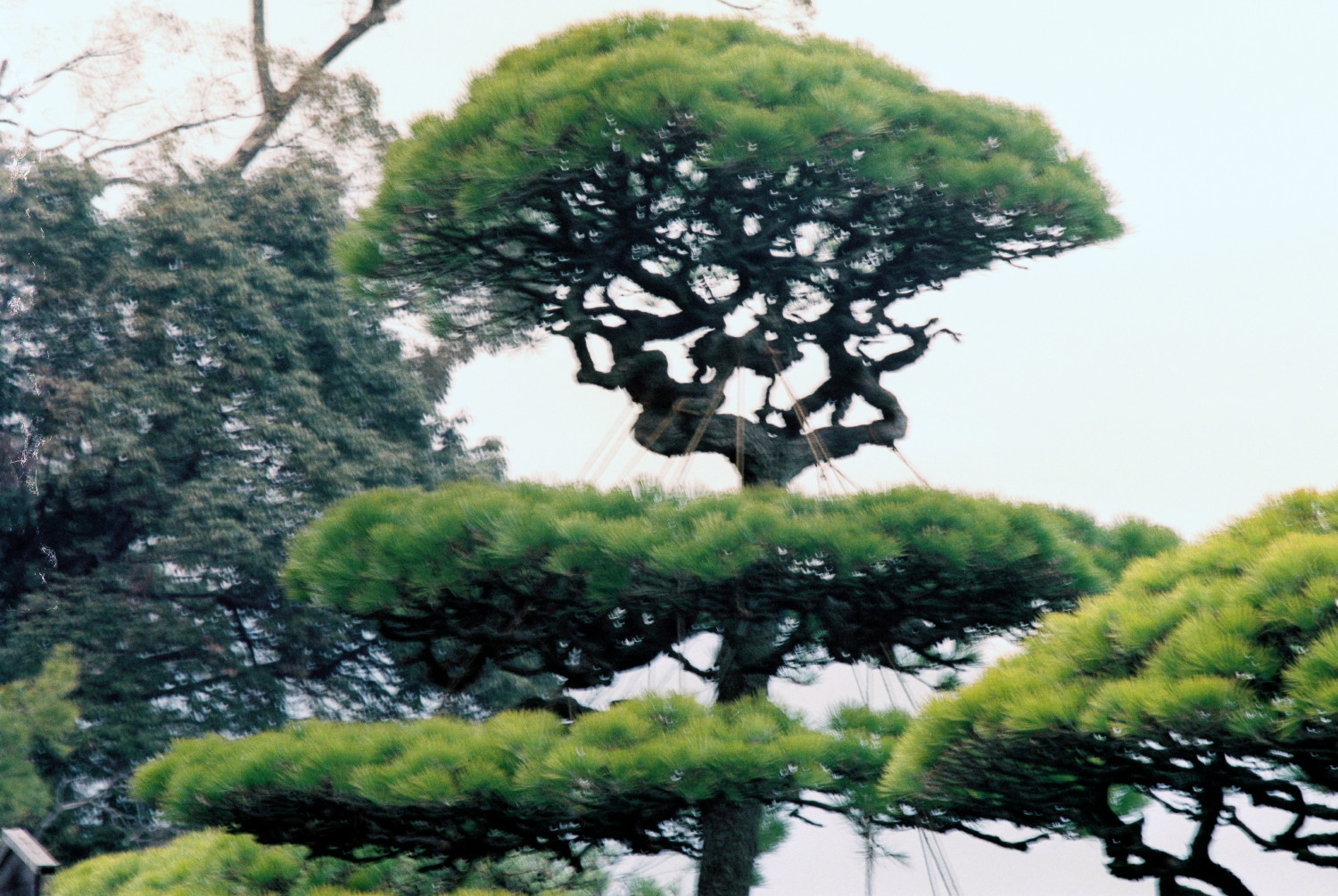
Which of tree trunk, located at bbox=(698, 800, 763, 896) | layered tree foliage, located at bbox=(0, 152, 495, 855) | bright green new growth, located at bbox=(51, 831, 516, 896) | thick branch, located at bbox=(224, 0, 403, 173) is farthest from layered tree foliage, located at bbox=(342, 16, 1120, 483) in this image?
thick branch, located at bbox=(224, 0, 403, 173)

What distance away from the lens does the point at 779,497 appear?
2.57 meters

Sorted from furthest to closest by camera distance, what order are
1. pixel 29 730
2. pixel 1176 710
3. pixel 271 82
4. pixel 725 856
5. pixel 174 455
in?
pixel 271 82 → pixel 174 455 → pixel 29 730 → pixel 725 856 → pixel 1176 710

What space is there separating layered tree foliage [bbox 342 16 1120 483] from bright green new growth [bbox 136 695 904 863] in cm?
83

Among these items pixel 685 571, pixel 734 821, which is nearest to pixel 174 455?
pixel 734 821

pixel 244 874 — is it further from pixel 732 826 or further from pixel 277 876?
pixel 732 826

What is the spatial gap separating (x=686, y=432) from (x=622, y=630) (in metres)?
0.51

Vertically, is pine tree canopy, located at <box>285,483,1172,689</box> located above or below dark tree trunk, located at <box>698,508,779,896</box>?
above

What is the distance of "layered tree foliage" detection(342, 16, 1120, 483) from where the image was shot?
2.62 m

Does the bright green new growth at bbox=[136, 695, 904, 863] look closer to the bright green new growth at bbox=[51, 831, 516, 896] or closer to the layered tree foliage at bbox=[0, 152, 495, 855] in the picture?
the bright green new growth at bbox=[51, 831, 516, 896]

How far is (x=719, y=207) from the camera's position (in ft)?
9.25

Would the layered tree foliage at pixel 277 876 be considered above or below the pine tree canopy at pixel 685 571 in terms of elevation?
below

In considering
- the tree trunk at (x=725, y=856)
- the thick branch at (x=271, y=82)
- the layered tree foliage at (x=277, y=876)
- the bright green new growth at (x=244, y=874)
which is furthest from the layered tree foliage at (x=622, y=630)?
the thick branch at (x=271, y=82)

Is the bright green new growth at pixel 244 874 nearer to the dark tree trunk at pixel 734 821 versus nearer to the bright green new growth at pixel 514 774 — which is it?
the bright green new growth at pixel 514 774

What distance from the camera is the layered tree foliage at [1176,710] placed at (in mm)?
1650
